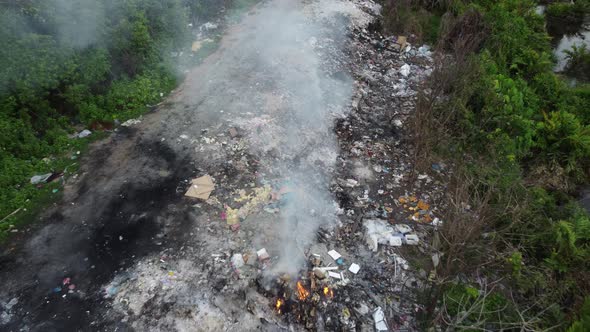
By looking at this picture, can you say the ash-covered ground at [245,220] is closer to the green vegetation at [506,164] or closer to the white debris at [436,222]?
the white debris at [436,222]

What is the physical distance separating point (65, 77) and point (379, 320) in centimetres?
578

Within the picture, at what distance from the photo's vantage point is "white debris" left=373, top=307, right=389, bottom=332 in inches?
145

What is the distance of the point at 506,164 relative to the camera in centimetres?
527

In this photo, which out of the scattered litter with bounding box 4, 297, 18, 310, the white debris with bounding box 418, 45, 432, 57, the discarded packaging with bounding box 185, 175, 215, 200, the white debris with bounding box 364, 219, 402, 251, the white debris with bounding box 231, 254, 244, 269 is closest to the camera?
the scattered litter with bounding box 4, 297, 18, 310

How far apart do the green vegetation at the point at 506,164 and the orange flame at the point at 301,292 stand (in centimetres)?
136

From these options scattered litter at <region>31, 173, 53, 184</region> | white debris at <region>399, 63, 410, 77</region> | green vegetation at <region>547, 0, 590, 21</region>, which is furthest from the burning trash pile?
green vegetation at <region>547, 0, 590, 21</region>

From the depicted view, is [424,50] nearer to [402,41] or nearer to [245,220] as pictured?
[402,41]

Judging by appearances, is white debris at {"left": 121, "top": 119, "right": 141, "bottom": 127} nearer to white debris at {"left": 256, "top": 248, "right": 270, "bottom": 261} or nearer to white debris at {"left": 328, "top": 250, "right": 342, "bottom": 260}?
white debris at {"left": 256, "top": 248, "right": 270, "bottom": 261}

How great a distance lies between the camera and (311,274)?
4.03 m

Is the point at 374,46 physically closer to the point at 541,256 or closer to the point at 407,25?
the point at 407,25

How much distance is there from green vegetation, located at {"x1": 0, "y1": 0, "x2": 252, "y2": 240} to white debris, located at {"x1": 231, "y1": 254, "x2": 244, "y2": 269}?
272 cm

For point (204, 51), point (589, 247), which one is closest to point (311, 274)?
point (589, 247)

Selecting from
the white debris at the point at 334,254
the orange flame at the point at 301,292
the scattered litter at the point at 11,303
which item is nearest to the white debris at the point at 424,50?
the white debris at the point at 334,254

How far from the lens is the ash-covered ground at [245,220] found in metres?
3.71
